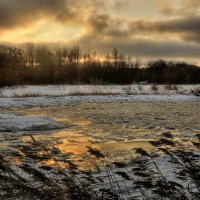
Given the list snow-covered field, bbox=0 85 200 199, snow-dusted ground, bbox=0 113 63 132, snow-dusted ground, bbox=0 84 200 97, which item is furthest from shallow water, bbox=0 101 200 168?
snow-dusted ground, bbox=0 84 200 97

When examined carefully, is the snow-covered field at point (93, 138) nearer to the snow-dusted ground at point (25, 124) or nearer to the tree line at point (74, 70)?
the snow-dusted ground at point (25, 124)

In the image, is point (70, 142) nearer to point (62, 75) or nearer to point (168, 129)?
point (168, 129)

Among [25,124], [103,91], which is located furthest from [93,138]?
[103,91]

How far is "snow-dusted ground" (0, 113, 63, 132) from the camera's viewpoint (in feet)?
38.4

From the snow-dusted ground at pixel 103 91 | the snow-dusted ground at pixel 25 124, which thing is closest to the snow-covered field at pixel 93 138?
the snow-dusted ground at pixel 25 124

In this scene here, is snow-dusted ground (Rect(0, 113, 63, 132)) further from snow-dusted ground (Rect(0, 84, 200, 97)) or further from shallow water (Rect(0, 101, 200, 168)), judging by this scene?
snow-dusted ground (Rect(0, 84, 200, 97))

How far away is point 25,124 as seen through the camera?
39.9 ft

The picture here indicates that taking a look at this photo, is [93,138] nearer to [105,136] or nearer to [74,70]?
[105,136]

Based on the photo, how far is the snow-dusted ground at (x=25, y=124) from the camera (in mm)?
11719

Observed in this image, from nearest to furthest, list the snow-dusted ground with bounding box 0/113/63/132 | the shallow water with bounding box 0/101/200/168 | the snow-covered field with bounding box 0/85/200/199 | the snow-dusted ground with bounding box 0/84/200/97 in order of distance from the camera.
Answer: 1. the snow-covered field with bounding box 0/85/200/199
2. the shallow water with bounding box 0/101/200/168
3. the snow-dusted ground with bounding box 0/113/63/132
4. the snow-dusted ground with bounding box 0/84/200/97

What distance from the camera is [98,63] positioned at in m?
59.1

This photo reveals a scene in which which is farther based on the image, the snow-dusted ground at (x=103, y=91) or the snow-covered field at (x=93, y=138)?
the snow-dusted ground at (x=103, y=91)

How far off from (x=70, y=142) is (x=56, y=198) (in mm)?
5478

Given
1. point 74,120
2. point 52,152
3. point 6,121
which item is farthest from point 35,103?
point 52,152
